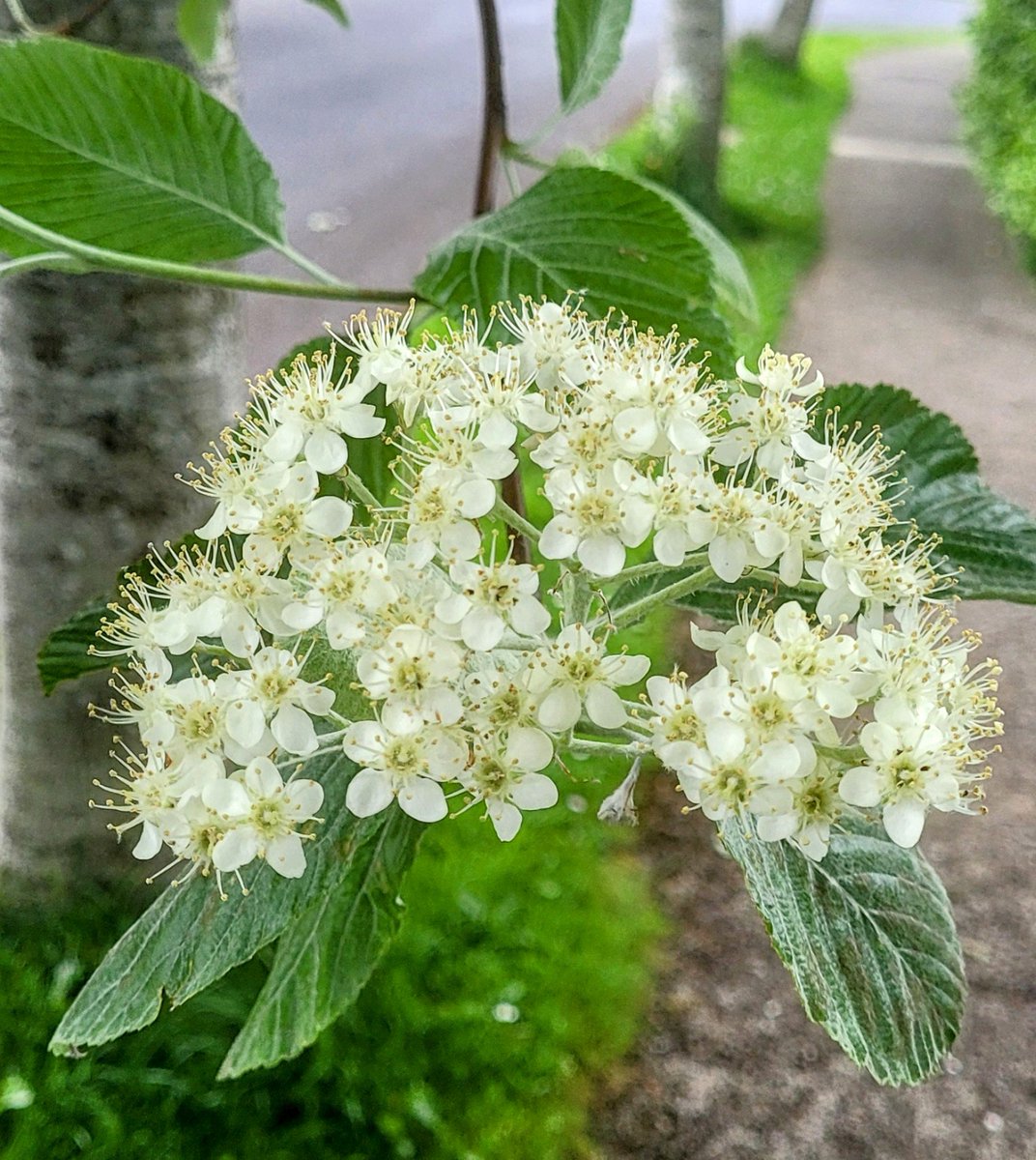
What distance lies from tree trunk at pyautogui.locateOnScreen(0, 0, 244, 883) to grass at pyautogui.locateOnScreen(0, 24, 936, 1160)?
0.96 feet

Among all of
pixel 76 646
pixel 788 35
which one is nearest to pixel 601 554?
pixel 76 646

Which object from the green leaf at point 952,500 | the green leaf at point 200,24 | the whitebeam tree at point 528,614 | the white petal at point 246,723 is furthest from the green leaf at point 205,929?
the green leaf at point 200,24

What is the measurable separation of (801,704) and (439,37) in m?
7.67

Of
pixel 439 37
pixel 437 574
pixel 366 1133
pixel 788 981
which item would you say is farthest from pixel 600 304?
pixel 439 37

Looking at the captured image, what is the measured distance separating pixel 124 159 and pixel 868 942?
0.65 m

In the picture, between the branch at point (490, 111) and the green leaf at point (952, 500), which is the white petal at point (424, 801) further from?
the branch at point (490, 111)

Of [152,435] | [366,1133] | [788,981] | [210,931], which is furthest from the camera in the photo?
[788,981]

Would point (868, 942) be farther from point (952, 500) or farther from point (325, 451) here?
point (325, 451)

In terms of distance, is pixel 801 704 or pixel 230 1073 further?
pixel 230 1073

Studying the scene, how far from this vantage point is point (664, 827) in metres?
1.76

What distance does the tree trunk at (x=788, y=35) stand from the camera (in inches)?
259

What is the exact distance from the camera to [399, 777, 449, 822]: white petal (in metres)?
0.47

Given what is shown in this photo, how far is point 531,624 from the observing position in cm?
47

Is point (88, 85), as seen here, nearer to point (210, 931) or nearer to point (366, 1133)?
point (210, 931)
